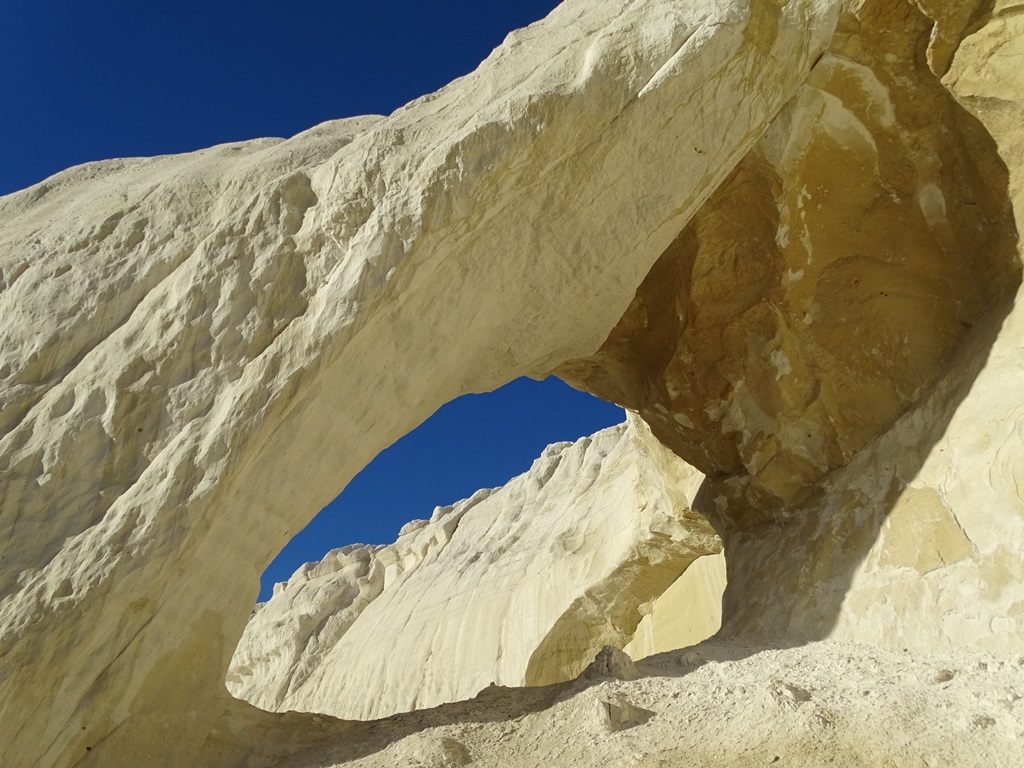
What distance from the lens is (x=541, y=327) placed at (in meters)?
5.07

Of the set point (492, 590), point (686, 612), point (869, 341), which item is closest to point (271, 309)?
point (869, 341)

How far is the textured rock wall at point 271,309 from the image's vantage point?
3.66 meters

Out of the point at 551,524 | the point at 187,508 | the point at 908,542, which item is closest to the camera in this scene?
the point at 187,508

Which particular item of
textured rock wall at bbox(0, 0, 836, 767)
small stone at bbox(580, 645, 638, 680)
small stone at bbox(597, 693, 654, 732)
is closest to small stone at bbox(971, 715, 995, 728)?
small stone at bbox(597, 693, 654, 732)

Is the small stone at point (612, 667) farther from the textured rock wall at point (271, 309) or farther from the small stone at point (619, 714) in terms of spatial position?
the textured rock wall at point (271, 309)

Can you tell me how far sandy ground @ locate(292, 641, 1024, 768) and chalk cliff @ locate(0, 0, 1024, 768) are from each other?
37 mm

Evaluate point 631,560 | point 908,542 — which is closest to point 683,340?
point 908,542

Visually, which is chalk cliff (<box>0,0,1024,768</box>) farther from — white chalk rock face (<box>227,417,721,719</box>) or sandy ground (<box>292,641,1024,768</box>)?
white chalk rock face (<box>227,417,721,719</box>)

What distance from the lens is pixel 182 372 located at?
4039 mm

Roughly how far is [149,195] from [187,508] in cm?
194

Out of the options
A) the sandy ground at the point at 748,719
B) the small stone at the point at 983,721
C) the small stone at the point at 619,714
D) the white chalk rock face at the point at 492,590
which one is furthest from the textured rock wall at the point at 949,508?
the white chalk rock face at the point at 492,590

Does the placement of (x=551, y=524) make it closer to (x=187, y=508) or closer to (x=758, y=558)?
(x=758, y=558)

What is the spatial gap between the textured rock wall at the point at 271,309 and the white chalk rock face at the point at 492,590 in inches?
137

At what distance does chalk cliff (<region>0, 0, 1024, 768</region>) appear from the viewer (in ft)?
12.3
